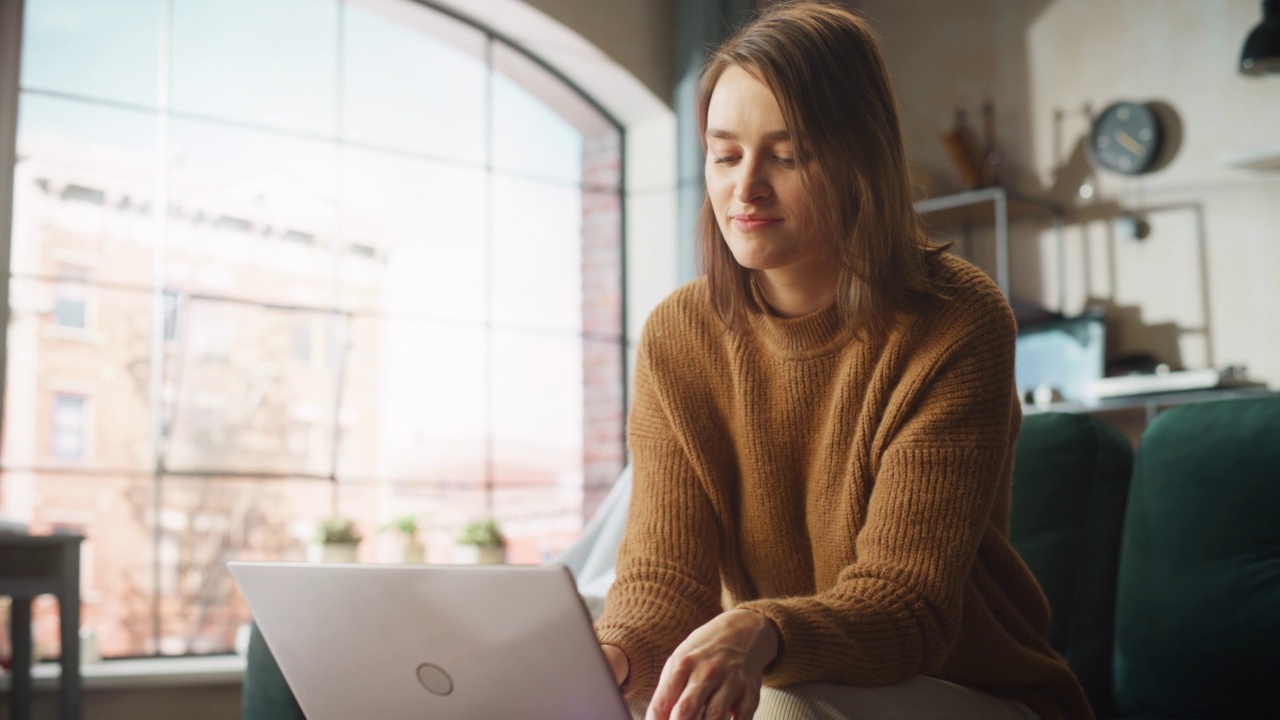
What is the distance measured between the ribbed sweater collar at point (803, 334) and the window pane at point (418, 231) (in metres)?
3.02

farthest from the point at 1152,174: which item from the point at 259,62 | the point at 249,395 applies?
the point at 249,395

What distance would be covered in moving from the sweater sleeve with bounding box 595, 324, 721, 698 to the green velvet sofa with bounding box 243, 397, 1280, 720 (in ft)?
2.05

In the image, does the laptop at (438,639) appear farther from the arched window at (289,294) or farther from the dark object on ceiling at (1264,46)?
the dark object on ceiling at (1264,46)

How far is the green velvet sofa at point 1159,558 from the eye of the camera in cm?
157

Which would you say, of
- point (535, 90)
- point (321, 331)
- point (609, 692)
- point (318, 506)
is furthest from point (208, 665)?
point (609, 692)

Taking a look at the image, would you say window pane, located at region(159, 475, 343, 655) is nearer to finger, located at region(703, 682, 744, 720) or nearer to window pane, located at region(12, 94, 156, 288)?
window pane, located at region(12, 94, 156, 288)

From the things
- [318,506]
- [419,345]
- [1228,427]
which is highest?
[419,345]

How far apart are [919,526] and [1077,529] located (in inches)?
29.4

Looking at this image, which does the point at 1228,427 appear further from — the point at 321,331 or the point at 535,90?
the point at 535,90

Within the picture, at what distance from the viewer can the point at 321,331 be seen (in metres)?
4.00

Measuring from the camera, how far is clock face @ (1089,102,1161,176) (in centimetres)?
422

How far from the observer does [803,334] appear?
1242mm

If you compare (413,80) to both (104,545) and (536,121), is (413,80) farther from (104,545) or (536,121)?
(104,545)

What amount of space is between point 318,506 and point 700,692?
3319mm
